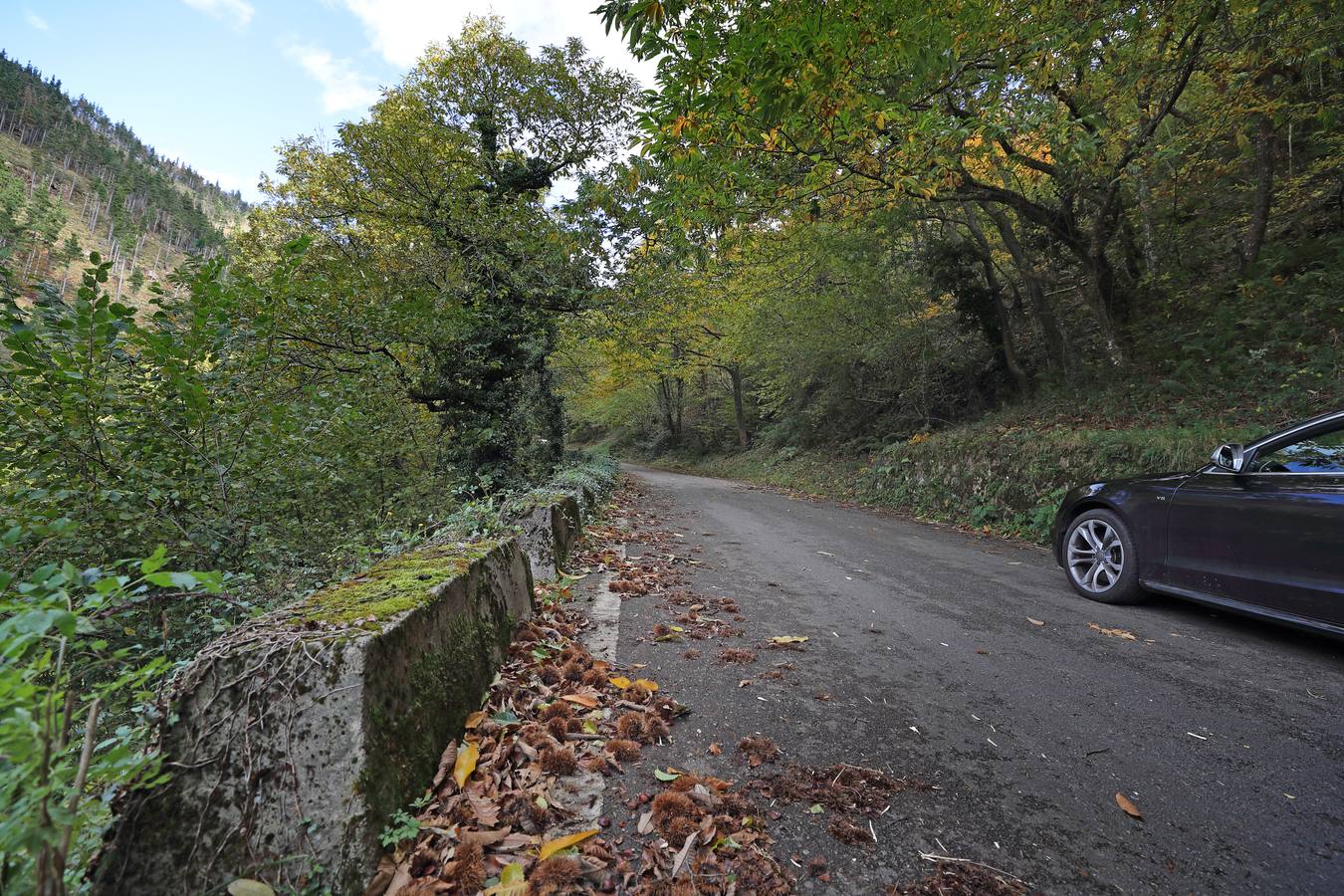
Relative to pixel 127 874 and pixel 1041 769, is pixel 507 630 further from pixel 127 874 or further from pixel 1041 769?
pixel 1041 769

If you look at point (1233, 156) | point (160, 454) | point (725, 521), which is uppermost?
point (1233, 156)

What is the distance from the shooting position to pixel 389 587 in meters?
2.38

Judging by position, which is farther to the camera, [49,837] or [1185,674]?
[1185,674]

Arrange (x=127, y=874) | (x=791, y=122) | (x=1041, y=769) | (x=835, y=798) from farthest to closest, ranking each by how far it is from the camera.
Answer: (x=791, y=122) < (x=1041, y=769) < (x=835, y=798) < (x=127, y=874)

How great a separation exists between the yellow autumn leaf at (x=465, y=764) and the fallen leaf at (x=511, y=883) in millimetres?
437

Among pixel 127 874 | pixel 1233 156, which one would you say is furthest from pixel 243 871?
pixel 1233 156

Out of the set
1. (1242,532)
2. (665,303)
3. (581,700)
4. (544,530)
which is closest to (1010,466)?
(1242,532)

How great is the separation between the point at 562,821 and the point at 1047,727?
7.71 feet

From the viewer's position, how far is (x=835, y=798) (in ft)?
6.82

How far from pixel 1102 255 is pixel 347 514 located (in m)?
14.0

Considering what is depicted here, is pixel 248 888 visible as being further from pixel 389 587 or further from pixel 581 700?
pixel 581 700

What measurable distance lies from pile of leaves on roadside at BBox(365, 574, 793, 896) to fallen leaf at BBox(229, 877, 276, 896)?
0.87 feet

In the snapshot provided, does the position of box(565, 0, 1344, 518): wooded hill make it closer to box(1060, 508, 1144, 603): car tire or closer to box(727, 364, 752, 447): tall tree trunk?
box(1060, 508, 1144, 603): car tire

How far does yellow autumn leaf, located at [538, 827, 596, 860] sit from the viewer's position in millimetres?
1751
